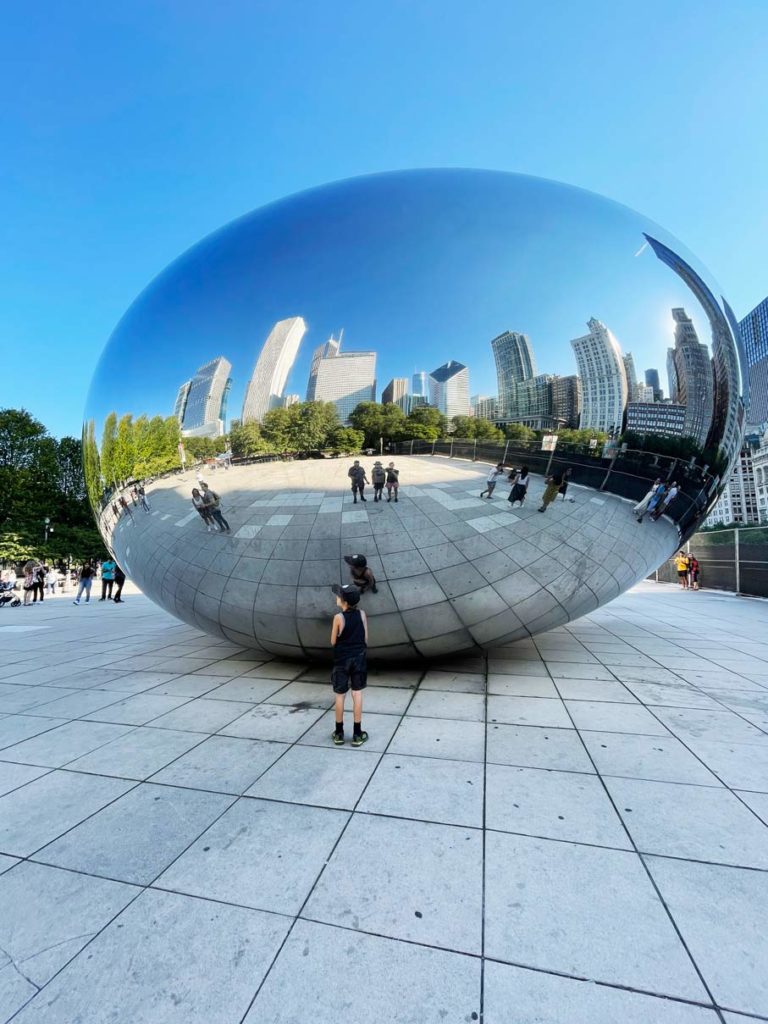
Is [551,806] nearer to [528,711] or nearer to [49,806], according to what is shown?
[528,711]

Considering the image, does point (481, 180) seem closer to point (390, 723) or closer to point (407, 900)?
point (390, 723)

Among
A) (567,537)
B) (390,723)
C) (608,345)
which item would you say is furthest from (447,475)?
(390,723)

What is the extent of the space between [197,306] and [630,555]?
5151 mm

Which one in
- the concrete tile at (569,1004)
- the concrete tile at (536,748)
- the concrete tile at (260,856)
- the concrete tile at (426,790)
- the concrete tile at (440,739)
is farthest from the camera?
the concrete tile at (440,739)

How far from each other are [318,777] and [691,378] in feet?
16.1

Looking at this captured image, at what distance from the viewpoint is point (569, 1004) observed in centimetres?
159

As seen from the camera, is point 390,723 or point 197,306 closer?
point 390,723

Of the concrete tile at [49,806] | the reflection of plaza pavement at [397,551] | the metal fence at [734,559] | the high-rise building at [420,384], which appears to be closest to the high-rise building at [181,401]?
the reflection of plaza pavement at [397,551]

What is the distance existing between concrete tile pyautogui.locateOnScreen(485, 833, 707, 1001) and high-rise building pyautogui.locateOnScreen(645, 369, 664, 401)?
371cm

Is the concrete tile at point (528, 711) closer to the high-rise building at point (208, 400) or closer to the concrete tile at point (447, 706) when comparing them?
the concrete tile at point (447, 706)

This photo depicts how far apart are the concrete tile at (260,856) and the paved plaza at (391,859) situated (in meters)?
0.01

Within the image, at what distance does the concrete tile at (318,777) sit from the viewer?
2.87 metres

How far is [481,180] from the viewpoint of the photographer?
4.64 m

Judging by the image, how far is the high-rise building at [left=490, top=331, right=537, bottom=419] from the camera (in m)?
3.88
